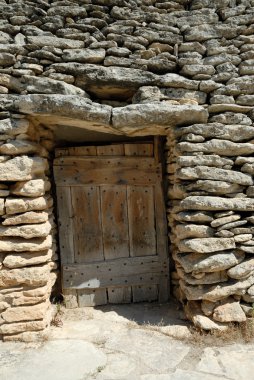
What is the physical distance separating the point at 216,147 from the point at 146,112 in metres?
0.76

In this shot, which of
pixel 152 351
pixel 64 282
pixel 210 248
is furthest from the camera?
pixel 64 282

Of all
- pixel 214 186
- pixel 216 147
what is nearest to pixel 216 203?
pixel 214 186

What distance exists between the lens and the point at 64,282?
3385 millimetres

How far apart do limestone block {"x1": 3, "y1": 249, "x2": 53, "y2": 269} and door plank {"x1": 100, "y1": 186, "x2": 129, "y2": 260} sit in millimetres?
897

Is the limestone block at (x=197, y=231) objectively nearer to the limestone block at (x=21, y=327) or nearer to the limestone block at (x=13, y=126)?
the limestone block at (x=21, y=327)

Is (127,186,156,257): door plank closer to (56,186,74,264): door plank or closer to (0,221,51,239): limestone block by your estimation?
(56,186,74,264): door plank

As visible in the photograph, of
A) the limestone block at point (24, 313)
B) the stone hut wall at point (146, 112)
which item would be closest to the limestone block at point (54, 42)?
the stone hut wall at point (146, 112)

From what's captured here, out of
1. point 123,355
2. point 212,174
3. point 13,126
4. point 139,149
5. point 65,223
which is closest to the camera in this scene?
point 123,355

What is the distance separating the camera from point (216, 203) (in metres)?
2.71

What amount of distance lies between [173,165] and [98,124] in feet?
3.03

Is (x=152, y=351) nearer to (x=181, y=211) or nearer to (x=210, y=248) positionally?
(x=210, y=248)

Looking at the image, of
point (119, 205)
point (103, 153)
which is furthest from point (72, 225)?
point (103, 153)

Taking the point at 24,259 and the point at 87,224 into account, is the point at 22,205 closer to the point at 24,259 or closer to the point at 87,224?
the point at 24,259

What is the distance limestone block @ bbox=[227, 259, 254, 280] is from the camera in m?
2.73
